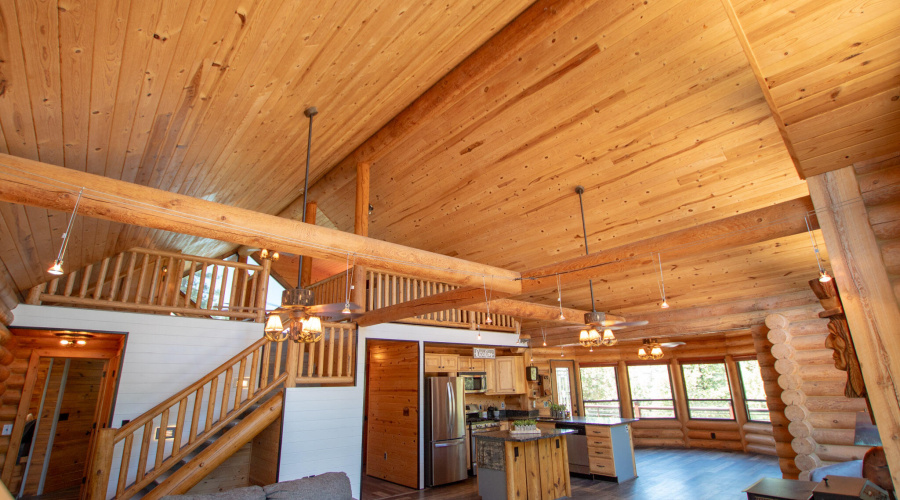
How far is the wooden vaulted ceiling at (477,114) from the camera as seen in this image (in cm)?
227

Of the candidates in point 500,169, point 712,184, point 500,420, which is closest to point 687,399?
point 500,420

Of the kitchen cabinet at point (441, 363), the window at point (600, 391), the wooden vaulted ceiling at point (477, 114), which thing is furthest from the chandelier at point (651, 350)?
the kitchen cabinet at point (441, 363)

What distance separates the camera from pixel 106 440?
14.8 ft

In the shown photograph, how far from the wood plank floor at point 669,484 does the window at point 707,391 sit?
136cm

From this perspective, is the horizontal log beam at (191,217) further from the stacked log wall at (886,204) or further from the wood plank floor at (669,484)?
the wood plank floor at (669,484)

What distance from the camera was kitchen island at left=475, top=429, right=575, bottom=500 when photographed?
624cm

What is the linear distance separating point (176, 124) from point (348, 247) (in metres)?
1.63

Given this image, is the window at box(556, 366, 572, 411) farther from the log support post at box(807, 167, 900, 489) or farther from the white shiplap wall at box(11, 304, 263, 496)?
the log support post at box(807, 167, 900, 489)

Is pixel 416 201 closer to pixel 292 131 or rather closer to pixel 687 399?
pixel 292 131

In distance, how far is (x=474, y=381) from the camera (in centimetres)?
939

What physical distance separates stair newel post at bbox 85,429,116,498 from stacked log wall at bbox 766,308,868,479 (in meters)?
8.97

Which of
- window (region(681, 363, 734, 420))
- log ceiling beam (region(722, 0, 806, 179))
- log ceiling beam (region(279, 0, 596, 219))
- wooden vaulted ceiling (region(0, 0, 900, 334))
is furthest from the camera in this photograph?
window (region(681, 363, 734, 420))

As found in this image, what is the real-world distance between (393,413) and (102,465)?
4.80 m

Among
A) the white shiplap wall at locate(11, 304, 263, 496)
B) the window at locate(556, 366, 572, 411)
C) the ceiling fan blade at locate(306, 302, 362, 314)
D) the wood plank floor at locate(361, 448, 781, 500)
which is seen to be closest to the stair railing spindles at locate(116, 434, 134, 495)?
the white shiplap wall at locate(11, 304, 263, 496)
